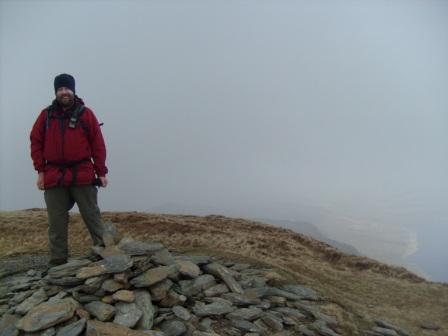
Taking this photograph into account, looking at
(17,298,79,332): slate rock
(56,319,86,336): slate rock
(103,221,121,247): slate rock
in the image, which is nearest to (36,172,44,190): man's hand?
(103,221,121,247): slate rock

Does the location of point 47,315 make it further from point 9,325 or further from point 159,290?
point 159,290

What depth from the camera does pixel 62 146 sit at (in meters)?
9.85

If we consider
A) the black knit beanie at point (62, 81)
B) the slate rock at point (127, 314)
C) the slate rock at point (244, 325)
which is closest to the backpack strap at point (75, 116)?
the black knit beanie at point (62, 81)

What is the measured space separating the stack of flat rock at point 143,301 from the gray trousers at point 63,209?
2.48ft

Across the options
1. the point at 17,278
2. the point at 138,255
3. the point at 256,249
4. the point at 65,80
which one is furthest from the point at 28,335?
the point at 256,249

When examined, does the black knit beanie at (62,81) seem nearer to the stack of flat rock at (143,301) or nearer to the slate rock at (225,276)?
the stack of flat rock at (143,301)

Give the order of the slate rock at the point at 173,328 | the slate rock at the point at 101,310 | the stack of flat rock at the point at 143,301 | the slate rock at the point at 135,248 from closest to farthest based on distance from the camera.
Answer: the stack of flat rock at the point at 143,301 → the slate rock at the point at 101,310 → the slate rock at the point at 173,328 → the slate rock at the point at 135,248

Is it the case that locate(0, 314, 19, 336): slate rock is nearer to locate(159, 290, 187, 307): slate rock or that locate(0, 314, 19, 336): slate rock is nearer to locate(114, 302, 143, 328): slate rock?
locate(114, 302, 143, 328): slate rock

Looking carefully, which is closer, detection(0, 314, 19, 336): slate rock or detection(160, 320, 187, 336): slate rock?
detection(0, 314, 19, 336): slate rock

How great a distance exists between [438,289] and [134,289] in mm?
16352

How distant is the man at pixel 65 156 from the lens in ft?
32.4

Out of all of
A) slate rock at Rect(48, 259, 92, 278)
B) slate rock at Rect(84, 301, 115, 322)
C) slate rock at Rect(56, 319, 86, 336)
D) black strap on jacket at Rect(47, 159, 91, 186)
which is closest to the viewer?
slate rock at Rect(56, 319, 86, 336)

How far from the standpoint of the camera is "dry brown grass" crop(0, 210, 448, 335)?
14383 millimetres

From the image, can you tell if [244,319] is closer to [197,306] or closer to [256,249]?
[197,306]
